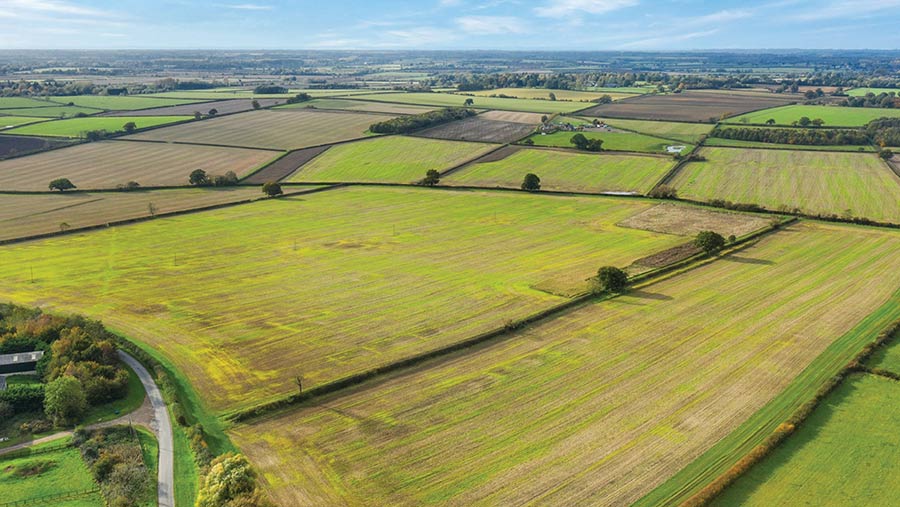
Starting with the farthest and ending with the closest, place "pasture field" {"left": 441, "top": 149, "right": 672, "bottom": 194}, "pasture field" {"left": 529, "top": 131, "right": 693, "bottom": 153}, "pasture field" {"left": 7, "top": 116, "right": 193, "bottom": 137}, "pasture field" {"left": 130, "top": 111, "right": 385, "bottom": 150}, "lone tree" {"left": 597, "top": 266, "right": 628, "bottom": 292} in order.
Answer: "pasture field" {"left": 7, "top": 116, "right": 193, "bottom": 137} < "pasture field" {"left": 130, "top": 111, "right": 385, "bottom": 150} < "pasture field" {"left": 529, "top": 131, "right": 693, "bottom": 153} < "pasture field" {"left": 441, "top": 149, "right": 672, "bottom": 194} < "lone tree" {"left": 597, "top": 266, "right": 628, "bottom": 292}

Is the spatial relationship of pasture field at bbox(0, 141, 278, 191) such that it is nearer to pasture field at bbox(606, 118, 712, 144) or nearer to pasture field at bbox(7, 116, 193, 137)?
pasture field at bbox(7, 116, 193, 137)

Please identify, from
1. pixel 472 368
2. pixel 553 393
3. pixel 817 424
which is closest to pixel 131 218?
pixel 472 368

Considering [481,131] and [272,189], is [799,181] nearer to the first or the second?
[481,131]

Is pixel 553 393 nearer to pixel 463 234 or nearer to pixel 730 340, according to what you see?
pixel 730 340

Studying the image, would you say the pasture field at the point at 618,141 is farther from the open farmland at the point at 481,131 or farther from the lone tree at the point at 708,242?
the lone tree at the point at 708,242

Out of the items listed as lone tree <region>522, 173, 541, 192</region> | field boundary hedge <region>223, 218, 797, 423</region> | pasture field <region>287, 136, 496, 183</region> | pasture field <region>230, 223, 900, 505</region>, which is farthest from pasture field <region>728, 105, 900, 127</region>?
pasture field <region>230, 223, 900, 505</region>

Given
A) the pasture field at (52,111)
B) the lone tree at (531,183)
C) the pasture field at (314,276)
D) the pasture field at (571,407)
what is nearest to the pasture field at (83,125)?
the pasture field at (52,111)

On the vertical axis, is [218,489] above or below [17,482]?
above
